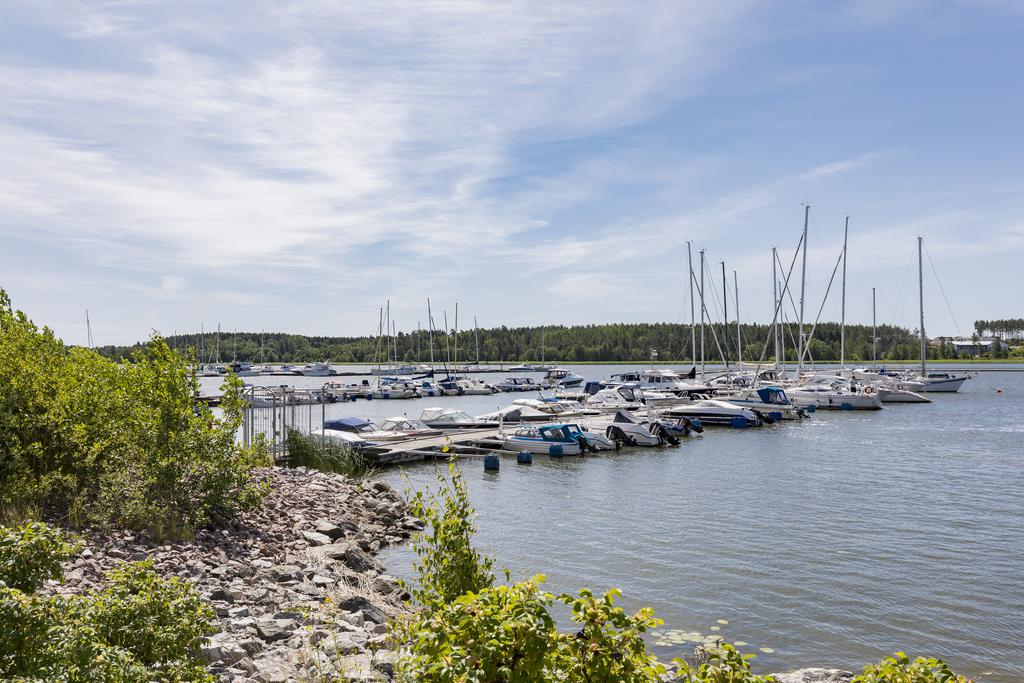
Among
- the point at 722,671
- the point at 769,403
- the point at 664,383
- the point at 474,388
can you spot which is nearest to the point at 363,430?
the point at 769,403

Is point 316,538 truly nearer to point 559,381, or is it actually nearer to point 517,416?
point 517,416

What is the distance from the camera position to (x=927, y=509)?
24344 mm

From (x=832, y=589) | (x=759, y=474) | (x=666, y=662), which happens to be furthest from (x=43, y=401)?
(x=759, y=474)

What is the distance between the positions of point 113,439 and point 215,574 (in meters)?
4.14

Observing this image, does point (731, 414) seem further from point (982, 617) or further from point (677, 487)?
point (982, 617)

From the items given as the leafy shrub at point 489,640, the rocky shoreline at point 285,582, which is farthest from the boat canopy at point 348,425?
the leafy shrub at point 489,640

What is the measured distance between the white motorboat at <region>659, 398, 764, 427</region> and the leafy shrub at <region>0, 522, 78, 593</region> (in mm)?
48950

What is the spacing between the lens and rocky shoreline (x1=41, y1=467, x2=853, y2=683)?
8.63 meters

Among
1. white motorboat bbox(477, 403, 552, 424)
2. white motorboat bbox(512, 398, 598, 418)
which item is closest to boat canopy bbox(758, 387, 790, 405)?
white motorboat bbox(512, 398, 598, 418)

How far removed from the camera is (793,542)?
19.9 meters

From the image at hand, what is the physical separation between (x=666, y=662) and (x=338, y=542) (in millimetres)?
8138

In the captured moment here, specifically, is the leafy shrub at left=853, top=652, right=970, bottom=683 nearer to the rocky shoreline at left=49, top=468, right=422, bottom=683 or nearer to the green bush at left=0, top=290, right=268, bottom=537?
the rocky shoreline at left=49, top=468, right=422, bottom=683

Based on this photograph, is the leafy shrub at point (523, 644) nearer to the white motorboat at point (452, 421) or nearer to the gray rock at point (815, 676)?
the gray rock at point (815, 676)

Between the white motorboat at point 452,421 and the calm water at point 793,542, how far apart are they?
10.7 meters
